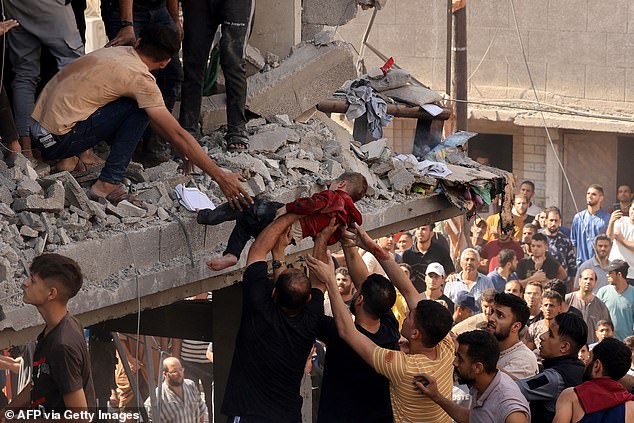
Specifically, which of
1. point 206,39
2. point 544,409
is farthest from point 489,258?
point 544,409

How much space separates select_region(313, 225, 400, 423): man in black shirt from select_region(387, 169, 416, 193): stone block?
8.79ft

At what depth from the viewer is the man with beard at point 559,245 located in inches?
580

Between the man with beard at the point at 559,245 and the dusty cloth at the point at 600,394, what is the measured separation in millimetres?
7588

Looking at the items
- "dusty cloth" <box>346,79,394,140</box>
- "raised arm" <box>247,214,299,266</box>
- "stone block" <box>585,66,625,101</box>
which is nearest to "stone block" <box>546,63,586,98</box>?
"stone block" <box>585,66,625,101</box>

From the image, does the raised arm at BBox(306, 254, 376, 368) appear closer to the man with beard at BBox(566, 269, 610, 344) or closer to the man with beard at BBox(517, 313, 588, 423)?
the man with beard at BBox(517, 313, 588, 423)

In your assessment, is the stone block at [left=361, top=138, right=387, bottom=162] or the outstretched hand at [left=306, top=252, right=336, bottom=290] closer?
the outstretched hand at [left=306, top=252, right=336, bottom=290]

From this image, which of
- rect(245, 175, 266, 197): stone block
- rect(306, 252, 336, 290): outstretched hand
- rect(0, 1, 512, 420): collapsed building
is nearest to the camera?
rect(306, 252, 336, 290): outstretched hand

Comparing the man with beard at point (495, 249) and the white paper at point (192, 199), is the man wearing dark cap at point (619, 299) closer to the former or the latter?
the man with beard at point (495, 249)

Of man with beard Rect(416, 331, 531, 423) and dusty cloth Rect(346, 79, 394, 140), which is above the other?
dusty cloth Rect(346, 79, 394, 140)

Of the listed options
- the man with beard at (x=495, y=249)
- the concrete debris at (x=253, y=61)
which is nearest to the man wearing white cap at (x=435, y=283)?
Answer: the man with beard at (x=495, y=249)

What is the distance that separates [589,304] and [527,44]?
29.3 ft

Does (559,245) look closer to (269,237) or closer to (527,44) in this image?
(527,44)

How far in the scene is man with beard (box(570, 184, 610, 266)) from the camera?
49.2ft

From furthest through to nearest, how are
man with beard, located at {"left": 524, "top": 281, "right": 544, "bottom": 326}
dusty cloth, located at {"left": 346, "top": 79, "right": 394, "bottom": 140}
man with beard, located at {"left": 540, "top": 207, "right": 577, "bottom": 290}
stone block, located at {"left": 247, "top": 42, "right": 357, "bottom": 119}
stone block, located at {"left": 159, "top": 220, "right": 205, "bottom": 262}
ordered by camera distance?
man with beard, located at {"left": 540, "top": 207, "right": 577, "bottom": 290}, man with beard, located at {"left": 524, "top": 281, "right": 544, "bottom": 326}, dusty cloth, located at {"left": 346, "top": 79, "right": 394, "bottom": 140}, stone block, located at {"left": 247, "top": 42, "right": 357, "bottom": 119}, stone block, located at {"left": 159, "top": 220, "right": 205, "bottom": 262}
